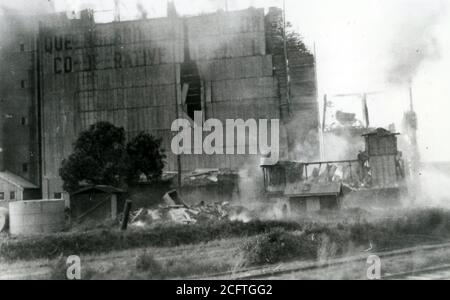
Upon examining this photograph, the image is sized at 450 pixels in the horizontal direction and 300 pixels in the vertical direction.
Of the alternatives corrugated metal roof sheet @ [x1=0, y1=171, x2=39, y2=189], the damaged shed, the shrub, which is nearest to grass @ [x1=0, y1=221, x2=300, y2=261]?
the shrub

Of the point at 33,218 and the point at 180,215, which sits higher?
the point at 33,218

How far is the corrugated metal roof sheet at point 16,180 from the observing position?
35.3m

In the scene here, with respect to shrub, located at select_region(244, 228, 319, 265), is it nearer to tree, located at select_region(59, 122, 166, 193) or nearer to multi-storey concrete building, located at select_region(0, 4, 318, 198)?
tree, located at select_region(59, 122, 166, 193)

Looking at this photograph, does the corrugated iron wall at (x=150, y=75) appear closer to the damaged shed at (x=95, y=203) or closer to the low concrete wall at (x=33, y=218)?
the damaged shed at (x=95, y=203)

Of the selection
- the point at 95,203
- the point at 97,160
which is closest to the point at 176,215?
the point at 95,203

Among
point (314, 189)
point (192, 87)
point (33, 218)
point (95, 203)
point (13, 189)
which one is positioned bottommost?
point (33, 218)

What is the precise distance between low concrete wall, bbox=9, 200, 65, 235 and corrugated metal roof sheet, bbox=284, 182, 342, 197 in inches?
517

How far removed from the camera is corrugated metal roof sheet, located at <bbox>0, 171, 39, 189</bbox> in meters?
35.3

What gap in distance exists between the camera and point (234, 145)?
36.3 meters

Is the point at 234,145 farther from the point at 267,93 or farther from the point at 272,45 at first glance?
the point at 272,45

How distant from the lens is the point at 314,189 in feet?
85.0

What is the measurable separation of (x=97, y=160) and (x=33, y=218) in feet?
30.4

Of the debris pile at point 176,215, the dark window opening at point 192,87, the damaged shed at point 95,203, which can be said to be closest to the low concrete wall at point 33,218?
the damaged shed at point 95,203

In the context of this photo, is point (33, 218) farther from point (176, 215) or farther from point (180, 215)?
point (180, 215)
